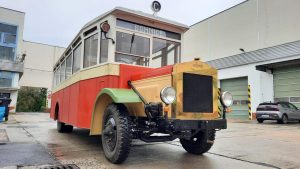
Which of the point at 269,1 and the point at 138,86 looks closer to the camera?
the point at 138,86

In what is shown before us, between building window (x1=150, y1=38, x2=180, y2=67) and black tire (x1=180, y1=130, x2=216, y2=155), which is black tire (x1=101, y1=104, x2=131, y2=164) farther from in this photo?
black tire (x1=180, y1=130, x2=216, y2=155)

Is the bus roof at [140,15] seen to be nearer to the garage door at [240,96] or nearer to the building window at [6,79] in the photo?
the garage door at [240,96]

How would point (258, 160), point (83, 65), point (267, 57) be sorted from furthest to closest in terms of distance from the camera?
point (267, 57)
point (83, 65)
point (258, 160)

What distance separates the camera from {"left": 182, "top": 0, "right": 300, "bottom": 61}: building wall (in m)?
17.5

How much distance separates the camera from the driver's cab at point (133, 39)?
515 centimetres

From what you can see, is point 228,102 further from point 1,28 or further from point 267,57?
point 1,28

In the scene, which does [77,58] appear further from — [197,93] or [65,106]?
[197,93]

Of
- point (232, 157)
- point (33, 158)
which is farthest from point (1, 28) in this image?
point (232, 157)

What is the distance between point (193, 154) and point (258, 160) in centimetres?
121

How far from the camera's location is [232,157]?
4957 mm

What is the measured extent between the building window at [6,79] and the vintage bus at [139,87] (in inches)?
858

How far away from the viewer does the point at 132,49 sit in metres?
5.28

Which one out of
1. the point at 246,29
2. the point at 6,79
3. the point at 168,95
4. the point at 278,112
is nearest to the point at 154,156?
the point at 168,95

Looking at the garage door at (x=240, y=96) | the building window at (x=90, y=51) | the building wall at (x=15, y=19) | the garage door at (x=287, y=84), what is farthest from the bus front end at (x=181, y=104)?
the building wall at (x=15, y=19)
